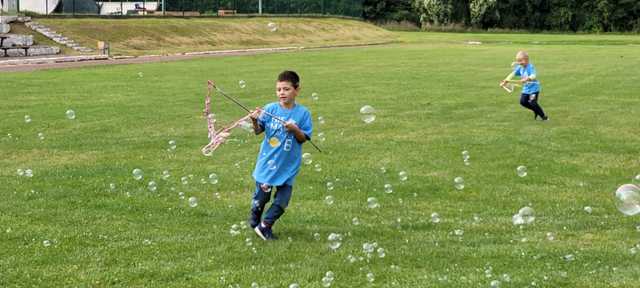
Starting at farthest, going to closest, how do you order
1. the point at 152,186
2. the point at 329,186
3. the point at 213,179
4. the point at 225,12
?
the point at 225,12, the point at 329,186, the point at 152,186, the point at 213,179

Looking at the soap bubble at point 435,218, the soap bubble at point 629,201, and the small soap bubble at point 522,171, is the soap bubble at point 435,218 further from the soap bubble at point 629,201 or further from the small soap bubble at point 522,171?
the small soap bubble at point 522,171

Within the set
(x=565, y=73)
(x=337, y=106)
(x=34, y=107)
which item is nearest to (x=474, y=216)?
(x=337, y=106)

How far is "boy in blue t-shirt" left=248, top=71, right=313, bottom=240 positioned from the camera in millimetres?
8172

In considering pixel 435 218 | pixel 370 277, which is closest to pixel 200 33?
pixel 435 218

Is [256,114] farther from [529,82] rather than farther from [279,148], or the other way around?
[529,82]

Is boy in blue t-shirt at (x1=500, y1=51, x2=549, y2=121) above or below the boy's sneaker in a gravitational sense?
above

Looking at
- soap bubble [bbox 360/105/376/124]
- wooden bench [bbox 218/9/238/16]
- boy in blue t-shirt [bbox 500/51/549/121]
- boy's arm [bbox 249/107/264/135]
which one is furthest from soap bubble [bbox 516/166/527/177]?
wooden bench [bbox 218/9/238/16]

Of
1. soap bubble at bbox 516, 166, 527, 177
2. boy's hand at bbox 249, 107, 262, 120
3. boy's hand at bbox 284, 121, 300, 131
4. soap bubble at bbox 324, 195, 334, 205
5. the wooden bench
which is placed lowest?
soap bubble at bbox 324, 195, 334, 205

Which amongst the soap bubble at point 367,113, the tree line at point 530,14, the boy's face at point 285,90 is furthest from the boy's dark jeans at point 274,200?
the tree line at point 530,14

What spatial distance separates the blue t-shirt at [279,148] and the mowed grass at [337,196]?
2.18 ft

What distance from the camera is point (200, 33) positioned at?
190 ft

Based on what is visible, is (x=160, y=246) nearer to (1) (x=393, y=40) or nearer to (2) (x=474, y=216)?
(2) (x=474, y=216)

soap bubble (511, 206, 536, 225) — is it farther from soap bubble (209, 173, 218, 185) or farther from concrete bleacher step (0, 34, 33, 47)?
concrete bleacher step (0, 34, 33, 47)

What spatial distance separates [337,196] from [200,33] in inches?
1937
